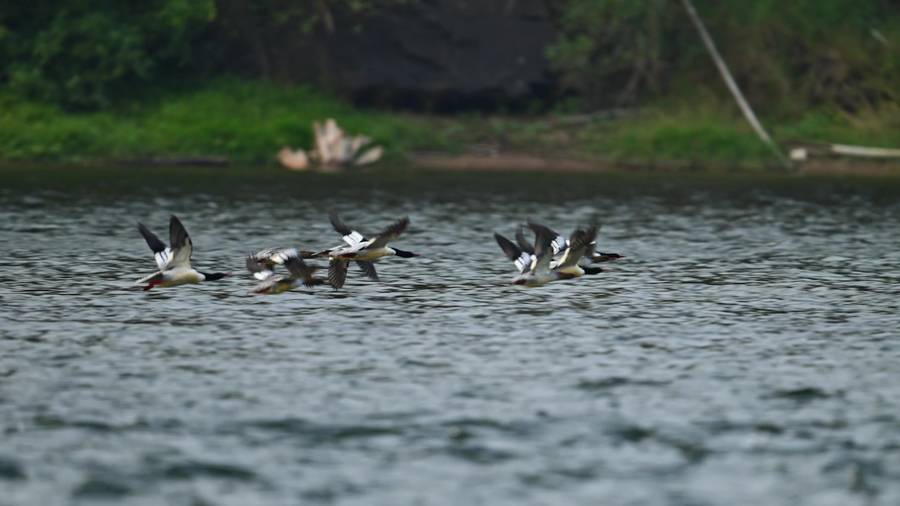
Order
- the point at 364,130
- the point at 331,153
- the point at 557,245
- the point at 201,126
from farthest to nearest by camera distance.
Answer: the point at 364,130
the point at 201,126
the point at 331,153
the point at 557,245

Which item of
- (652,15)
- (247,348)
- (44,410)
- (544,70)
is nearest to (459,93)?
(544,70)

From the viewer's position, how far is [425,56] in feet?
136

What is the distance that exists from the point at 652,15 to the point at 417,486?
29.9 meters

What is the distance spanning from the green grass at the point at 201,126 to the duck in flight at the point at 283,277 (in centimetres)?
1957

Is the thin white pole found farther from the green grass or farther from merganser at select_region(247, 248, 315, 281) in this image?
merganser at select_region(247, 248, 315, 281)

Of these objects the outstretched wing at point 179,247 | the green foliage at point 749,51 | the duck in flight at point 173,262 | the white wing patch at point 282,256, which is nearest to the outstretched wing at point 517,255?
the white wing patch at point 282,256

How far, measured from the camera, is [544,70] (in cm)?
4184

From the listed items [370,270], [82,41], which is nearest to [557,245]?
[370,270]

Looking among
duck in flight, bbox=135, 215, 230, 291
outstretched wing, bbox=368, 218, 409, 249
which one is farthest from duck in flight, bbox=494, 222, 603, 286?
duck in flight, bbox=135, 215, 230, 291

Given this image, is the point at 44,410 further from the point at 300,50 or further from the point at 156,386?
the point at 300,50

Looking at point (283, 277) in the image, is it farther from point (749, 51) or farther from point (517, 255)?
point (749, 51)

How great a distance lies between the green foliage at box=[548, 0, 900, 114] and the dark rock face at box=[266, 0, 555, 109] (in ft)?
3.92

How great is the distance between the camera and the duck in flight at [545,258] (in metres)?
17.9

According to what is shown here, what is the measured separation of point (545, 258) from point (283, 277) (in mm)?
2983
